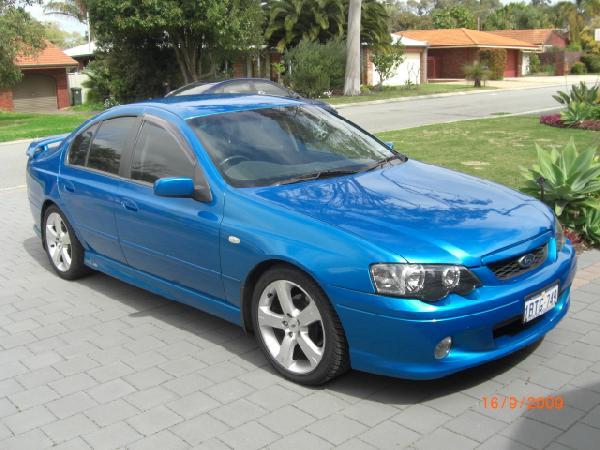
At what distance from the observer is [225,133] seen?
16.5 feet

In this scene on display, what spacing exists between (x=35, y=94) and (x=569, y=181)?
132 feet

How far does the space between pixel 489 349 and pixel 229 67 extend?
3551 centimetres

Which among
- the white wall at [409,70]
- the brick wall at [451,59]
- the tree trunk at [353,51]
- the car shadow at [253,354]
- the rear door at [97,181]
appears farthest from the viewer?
the brick wall at [451,59]

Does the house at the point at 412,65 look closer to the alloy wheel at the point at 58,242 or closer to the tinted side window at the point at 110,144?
the alloy wheel at the point at 58,242

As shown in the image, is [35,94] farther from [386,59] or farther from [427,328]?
[427,328]

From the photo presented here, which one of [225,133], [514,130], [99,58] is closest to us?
[225,133]

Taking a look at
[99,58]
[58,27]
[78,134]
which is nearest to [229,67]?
[99,58]

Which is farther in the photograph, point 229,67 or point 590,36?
point 590,36

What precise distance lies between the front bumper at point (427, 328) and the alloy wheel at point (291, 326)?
273 millimetres

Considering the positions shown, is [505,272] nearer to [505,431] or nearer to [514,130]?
[505,431]

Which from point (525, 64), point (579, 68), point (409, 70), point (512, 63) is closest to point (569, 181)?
point (409, 70)

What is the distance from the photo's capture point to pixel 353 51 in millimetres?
33625

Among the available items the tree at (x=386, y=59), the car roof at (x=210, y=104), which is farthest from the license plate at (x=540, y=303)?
the tree at (x=386, y=59)

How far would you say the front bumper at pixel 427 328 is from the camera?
11.9 feet
